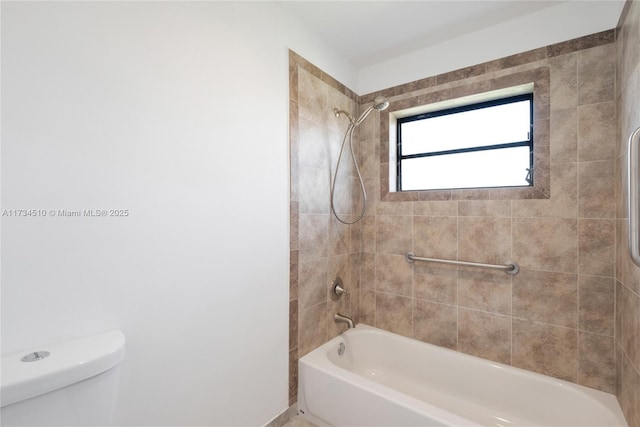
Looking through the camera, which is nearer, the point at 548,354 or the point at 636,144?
the point at 636,144

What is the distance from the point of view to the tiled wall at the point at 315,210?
1700 millimetres

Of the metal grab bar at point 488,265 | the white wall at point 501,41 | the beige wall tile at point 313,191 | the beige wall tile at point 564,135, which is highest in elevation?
the white wall at point 501,41

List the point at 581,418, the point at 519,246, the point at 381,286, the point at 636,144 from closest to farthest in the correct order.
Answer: the point at 636,144, the point at 581,418, the point at 519,246, the point at 381,286

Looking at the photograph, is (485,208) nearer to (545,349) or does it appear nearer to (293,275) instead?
(545,349)

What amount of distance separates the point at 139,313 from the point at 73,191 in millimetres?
488

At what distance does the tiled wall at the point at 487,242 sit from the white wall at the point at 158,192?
0.90ft

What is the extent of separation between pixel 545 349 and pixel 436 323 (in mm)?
598

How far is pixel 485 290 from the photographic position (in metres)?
1.78

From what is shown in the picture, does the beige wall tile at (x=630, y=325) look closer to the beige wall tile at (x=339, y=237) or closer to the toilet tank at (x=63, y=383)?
the beige wall tile at (x=339, y=237)

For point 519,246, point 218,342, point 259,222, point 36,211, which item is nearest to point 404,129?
point 519,246

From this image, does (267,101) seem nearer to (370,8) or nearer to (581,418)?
(370,8)

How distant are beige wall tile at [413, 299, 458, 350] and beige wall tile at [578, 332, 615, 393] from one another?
63cm

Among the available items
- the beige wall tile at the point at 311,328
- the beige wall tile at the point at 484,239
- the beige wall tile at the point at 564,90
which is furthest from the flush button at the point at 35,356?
the beige wall tile at the point at 564,90

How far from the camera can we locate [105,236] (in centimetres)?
96
